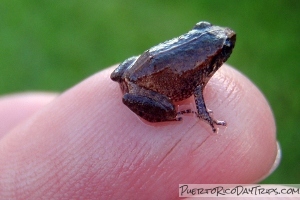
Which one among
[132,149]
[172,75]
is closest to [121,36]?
[172,75]

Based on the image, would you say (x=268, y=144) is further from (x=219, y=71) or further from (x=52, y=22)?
(x=52, y=22)

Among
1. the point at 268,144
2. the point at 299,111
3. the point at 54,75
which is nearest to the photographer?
the point at 268,144

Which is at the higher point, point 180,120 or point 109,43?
point 109,43

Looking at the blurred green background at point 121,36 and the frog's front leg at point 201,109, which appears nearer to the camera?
the frog's front leg at point 201,109

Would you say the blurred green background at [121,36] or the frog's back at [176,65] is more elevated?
the blurred green background at [121,36]

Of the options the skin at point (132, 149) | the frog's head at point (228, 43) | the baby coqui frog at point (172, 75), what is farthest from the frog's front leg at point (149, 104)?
the frog's head at point (228, 43)

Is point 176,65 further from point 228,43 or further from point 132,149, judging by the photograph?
point 132,149

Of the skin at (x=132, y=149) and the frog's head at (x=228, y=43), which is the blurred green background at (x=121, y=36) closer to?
the skin at (x=132, y=149)

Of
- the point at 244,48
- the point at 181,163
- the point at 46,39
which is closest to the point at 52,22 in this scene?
the point at 46,39
